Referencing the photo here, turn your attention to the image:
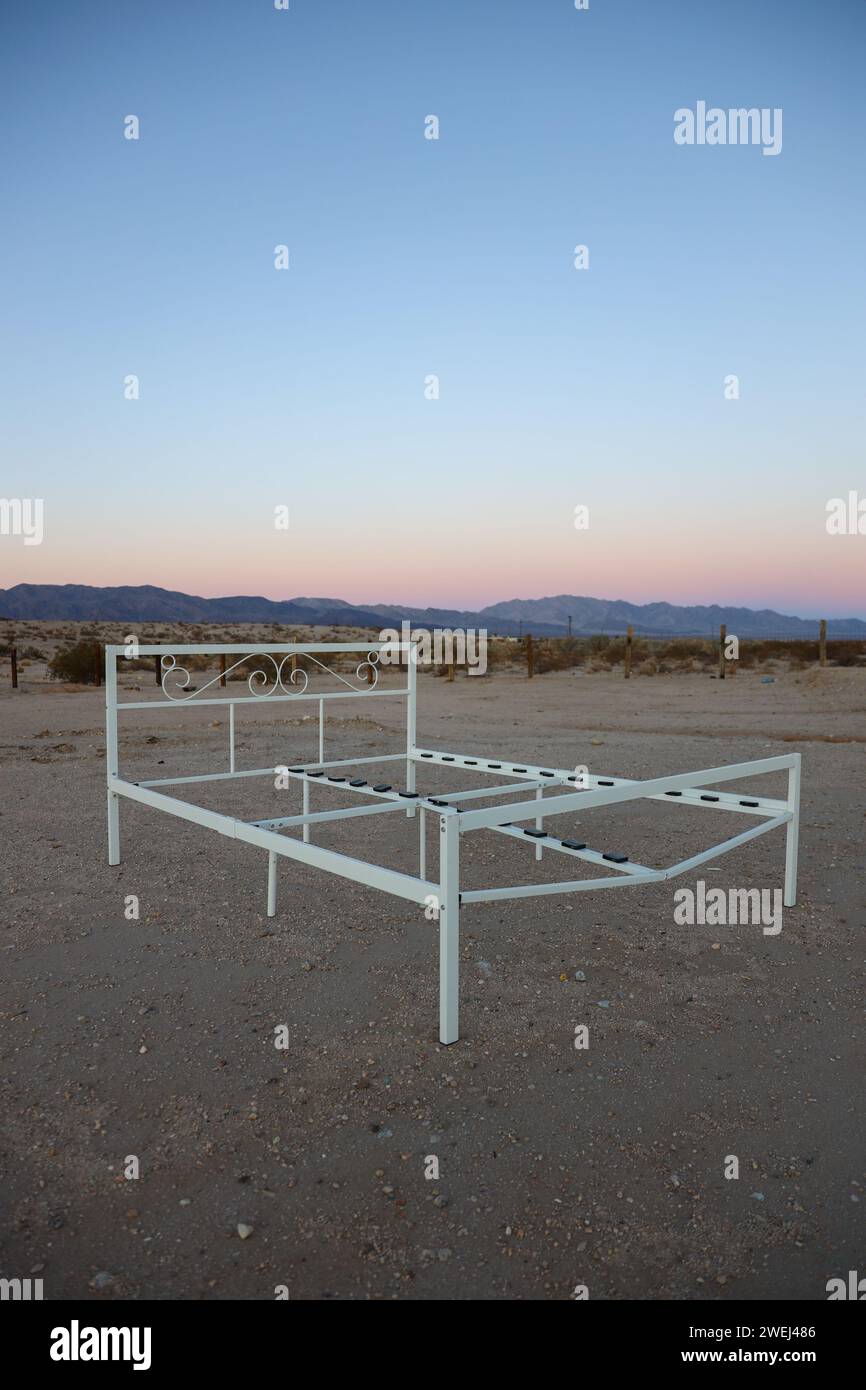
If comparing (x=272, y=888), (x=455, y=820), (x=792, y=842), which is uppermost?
(x=455, y=820)

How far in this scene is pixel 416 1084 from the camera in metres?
3.02

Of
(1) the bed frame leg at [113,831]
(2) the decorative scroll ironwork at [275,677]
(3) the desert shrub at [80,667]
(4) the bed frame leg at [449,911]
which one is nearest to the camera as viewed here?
(4) the bed frame leg at [449,911]

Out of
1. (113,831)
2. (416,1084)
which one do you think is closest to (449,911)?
(416,1084)

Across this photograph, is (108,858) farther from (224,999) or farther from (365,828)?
(224,999)

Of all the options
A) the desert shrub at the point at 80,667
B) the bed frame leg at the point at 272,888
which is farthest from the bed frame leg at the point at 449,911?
the desert shrub at the point at 80,667

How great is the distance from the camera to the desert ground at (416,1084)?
86.7 inches

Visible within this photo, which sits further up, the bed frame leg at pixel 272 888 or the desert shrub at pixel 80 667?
the desert shrub at pixel 80 667

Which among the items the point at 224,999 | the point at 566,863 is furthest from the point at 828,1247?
the point at 566,863

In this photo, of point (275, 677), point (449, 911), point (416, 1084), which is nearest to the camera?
point (416, 1084)

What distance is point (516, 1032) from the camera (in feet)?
11.2

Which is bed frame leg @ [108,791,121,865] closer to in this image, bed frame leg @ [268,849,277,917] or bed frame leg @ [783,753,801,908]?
bed frame leg @ [268,849,277,917]

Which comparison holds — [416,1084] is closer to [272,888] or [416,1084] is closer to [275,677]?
[272,888]

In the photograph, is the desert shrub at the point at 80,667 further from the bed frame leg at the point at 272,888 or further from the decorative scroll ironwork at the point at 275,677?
the bed frame leg at the point at 272,888
